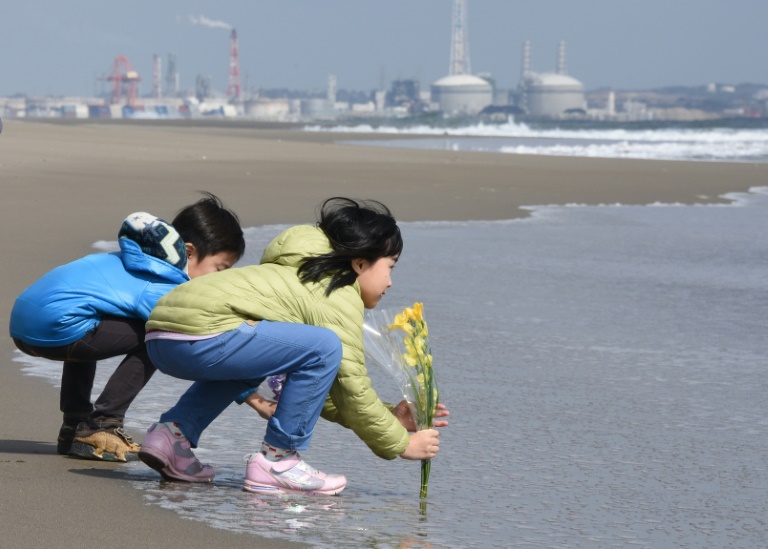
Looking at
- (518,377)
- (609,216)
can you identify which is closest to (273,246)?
(518,377)

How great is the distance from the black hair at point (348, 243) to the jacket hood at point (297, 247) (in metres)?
0.02

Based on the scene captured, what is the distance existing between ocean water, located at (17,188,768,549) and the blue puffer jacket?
38cm

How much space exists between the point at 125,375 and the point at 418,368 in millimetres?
744

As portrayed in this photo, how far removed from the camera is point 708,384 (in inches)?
161

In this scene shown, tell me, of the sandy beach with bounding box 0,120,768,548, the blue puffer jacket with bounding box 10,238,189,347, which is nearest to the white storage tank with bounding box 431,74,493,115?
the sandy beach with bounding box 0,120,768,548

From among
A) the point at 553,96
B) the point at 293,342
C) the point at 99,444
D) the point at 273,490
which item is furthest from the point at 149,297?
the point at 553,96

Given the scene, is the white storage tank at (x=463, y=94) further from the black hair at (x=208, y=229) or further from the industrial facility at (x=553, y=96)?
the black hair at (x=208, y=229)

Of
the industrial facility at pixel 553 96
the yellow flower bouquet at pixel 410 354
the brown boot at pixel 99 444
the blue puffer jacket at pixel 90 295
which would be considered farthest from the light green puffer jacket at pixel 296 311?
the industrial facility at pixel 553 96

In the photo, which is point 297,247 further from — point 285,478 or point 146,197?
point 146,197

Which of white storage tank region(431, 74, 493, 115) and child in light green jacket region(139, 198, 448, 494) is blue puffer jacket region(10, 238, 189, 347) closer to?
child in light green jacket region(139, 198, 448, 494)

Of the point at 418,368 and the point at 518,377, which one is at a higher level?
the point at 418,368

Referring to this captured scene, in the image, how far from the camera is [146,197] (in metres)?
10.6

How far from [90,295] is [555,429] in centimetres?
132

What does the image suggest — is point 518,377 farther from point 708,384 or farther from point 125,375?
point 125,375
